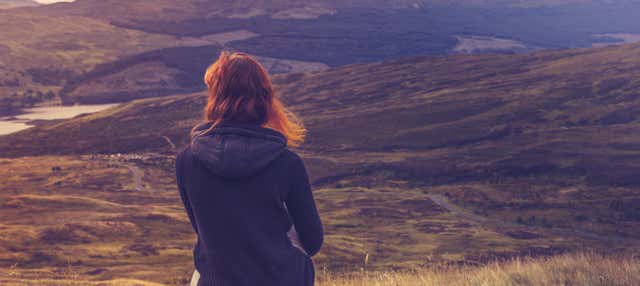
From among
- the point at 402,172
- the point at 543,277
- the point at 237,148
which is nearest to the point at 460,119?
the point at 402,172

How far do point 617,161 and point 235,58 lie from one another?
4784 centimetres

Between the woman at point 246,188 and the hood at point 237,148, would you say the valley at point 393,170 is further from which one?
the hood at point 237,148

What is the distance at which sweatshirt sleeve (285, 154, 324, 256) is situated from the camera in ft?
14.5

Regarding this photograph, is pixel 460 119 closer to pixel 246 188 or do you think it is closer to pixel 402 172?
pixel 402 172

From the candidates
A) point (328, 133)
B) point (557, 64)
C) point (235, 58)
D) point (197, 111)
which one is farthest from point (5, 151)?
point (235, 58)

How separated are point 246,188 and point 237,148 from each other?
0.27m

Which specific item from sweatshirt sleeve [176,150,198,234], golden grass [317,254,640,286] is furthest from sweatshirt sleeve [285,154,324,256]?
golden grass [317,254,640,286]

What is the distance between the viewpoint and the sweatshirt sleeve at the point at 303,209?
4.42 m

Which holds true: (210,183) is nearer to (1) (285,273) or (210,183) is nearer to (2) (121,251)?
(1) (285,273)

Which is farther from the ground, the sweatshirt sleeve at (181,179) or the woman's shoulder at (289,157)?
the woman's shoulder at (289,157)

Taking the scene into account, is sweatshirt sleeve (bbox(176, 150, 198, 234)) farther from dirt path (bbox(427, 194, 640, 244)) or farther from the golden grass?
dirt path (bbox(427, 194, 640, 244))

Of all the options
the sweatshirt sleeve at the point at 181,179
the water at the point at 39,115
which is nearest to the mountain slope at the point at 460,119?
the water at the point at 39,115

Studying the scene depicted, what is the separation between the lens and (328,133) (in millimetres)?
68500

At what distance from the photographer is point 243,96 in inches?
183
